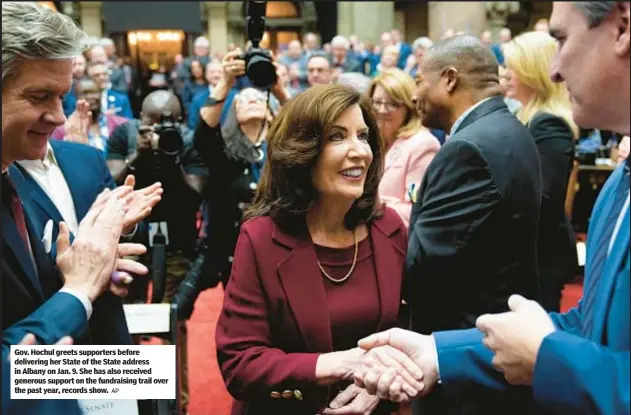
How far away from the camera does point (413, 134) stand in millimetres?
3465

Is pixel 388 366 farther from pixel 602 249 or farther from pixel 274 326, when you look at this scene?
pixel 602 249

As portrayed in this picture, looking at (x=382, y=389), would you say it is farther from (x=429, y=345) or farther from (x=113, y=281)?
(x=113, y=281)

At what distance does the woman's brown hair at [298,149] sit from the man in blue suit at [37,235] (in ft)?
1.72

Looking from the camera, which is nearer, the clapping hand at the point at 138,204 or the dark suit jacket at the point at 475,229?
the clapping hand at the point at 138,204

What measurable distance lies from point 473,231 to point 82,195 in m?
1.21

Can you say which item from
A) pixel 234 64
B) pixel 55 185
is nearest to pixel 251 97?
pixel 234 64

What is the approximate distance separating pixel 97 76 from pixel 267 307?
17.2ft

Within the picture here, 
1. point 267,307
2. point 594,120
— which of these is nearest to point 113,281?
point 267,307

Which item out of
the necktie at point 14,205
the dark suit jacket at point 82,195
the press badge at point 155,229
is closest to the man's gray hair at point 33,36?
the necktie at point 14,205

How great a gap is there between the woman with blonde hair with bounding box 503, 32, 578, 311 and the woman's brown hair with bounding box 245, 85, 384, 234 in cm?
137

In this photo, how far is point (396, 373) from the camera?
68.9 inches

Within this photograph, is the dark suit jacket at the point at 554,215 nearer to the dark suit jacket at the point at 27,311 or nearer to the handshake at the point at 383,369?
the handshake at the point at 383,369

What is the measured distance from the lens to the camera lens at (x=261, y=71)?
293cm

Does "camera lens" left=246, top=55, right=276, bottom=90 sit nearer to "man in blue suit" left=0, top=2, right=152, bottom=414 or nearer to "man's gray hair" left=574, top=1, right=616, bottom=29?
"man in blue suit" left=0, top=2, right=152, bottom=414
